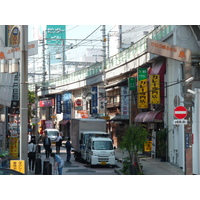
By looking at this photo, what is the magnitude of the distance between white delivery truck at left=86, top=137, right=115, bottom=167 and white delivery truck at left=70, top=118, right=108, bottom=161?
1.98 meters

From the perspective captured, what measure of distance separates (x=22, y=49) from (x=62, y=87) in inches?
1851

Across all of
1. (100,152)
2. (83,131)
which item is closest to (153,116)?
(100,152)

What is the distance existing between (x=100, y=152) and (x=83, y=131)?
5315mm

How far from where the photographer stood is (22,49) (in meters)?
16.0

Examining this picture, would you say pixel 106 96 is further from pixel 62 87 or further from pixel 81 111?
pixel 62 87

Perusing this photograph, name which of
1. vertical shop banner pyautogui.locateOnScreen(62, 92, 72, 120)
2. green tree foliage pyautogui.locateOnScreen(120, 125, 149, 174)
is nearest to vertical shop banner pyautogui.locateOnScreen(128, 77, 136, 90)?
green tree foliage pyautogui.locateOnScreen(120, 125, 149, 174)

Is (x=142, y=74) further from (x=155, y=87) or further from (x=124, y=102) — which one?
(x=124, y=102)

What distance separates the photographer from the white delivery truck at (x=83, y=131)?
3214 cm

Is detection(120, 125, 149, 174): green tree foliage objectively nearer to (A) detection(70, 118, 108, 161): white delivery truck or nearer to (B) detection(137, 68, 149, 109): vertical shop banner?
(A) detection(70, 118, 108, 161): white delivery truck

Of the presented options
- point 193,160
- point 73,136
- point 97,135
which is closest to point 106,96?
point 73,136

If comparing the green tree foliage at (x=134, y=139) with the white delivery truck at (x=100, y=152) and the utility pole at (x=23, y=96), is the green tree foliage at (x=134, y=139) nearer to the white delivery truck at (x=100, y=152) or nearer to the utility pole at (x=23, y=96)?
the white delivery truck at (x=100, y=152)

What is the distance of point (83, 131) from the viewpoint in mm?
33625

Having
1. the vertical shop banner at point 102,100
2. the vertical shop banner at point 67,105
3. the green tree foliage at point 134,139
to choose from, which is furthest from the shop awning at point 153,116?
the vertical shop banner at point 67,105

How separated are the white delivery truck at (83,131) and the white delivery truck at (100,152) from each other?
6.49 ft
